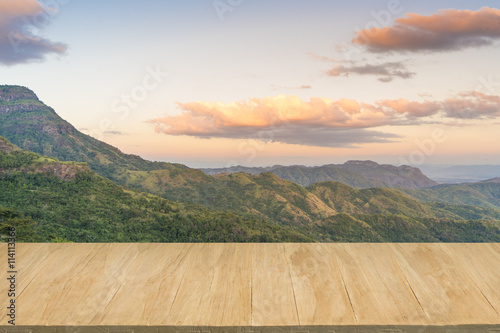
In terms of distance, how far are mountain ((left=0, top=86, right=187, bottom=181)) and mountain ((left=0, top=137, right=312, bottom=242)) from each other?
112 feet

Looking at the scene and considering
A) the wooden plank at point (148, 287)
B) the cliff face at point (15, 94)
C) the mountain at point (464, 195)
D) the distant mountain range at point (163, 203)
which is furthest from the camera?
the mountain at point (464, 195)

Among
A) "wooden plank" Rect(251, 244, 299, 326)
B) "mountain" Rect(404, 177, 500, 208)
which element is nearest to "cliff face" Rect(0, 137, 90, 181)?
"wooden plank" Rect(251, 244, 299, 326)

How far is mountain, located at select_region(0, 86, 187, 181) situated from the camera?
102500 mm

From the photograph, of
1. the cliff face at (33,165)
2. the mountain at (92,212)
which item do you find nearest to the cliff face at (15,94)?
the mountain at (92,212)

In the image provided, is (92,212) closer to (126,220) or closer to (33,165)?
(126,220)

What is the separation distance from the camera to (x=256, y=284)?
1681mm

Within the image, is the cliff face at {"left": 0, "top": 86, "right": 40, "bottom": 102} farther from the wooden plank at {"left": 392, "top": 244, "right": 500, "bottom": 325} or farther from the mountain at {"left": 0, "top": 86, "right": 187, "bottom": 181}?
the wooden plank at {"left": 392, "top": 244, "right": 500, "bottom": 325}

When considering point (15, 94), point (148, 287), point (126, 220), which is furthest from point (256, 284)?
point (15, 94)

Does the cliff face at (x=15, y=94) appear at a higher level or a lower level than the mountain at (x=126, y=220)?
higher

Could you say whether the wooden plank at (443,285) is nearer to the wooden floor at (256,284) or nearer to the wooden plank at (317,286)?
the wooden floor at (256,284)

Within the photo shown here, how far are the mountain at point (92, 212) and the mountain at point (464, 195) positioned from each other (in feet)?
428

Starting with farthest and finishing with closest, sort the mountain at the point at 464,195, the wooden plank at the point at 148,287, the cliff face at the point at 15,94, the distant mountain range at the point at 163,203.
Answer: the mountain at the point at 464,195 < the cliff face at the point at 15,94 < the distant mountain range at the point at 163,203 < the wooden plank at the point at 148,287

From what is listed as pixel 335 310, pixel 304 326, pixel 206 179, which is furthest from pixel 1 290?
pixel 206 179

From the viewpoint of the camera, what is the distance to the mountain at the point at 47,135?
10250cm
